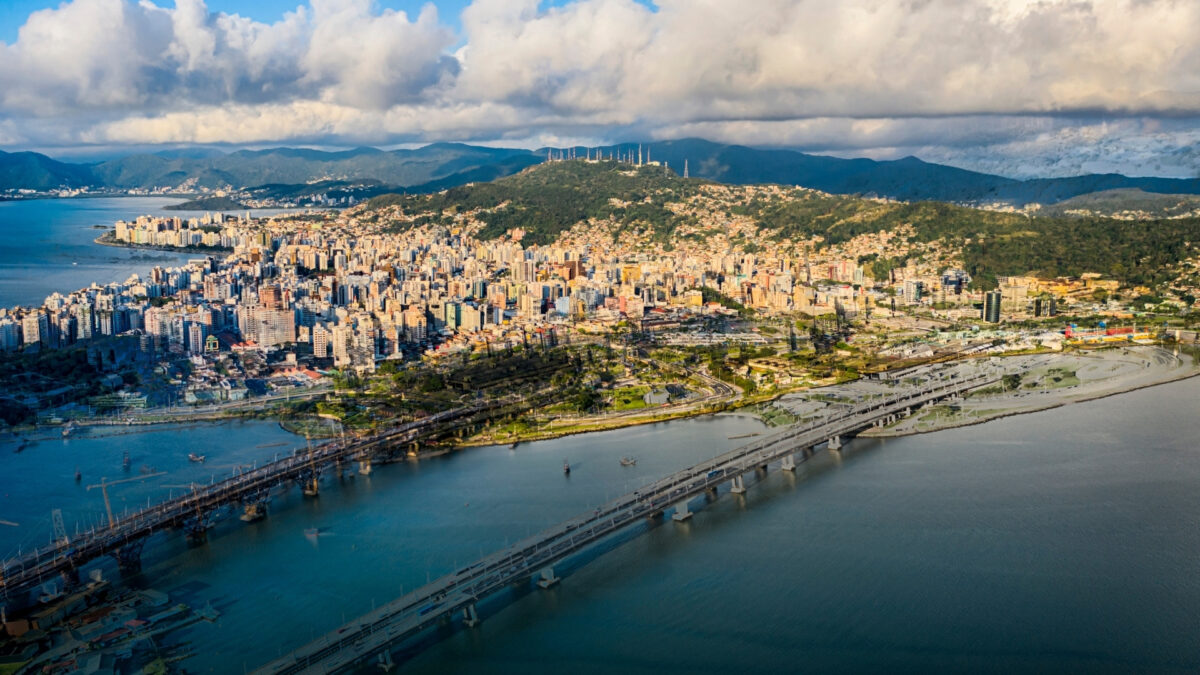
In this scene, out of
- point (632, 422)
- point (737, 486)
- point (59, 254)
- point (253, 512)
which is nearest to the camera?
point (253, 512)

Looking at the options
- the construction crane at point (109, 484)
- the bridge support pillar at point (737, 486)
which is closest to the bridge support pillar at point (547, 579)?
the bridge support pillar at point (737, 486)

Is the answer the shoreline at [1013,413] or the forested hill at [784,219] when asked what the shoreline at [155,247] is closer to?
the forested hill at [784,219]

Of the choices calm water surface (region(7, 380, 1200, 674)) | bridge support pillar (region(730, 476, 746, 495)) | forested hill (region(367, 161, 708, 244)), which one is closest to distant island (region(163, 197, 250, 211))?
forested hill (region(367, 161, 708, 244))

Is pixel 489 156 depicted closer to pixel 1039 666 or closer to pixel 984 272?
pixel 984 272

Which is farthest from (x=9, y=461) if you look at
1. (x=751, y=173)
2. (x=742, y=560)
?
(x=751, y=173)

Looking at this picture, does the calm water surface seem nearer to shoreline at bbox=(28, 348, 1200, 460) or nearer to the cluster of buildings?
shoreline at bbox=(28, 348, 1200, 460)

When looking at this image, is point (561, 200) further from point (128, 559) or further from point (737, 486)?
point (128, 559)

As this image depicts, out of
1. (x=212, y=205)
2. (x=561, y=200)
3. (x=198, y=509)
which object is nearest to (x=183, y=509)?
(x=198, y=509)

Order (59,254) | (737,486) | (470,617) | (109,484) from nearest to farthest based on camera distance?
(470,617) < (737,486) < (109,484) < (59,254)
